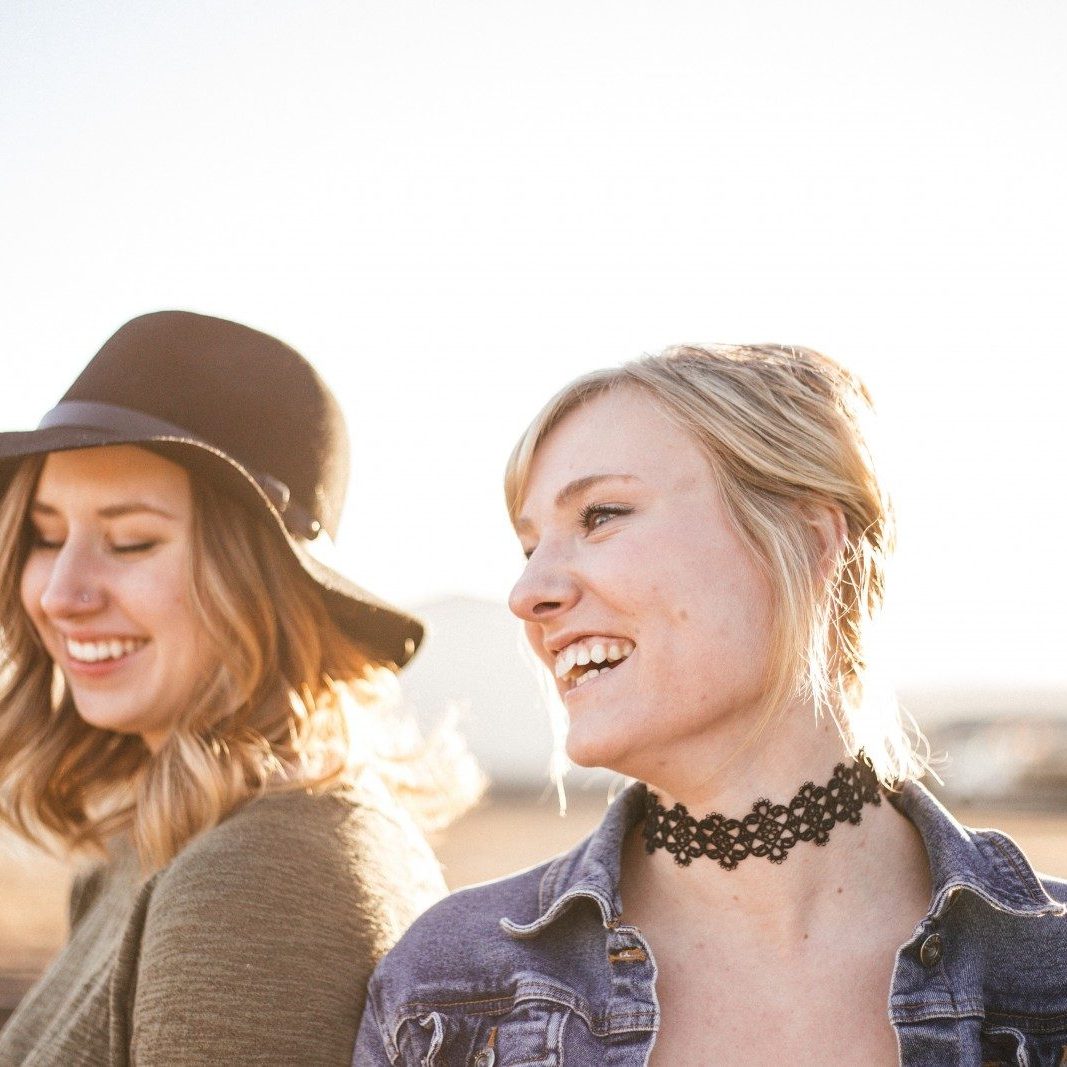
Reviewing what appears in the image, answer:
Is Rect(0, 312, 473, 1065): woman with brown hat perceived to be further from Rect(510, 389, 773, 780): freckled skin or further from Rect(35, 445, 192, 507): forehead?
Rect(510, 389, 773, 780): freckled skin

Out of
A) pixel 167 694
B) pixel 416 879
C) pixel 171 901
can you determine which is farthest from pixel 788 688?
pixel 167 694

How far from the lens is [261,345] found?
10.1 ft

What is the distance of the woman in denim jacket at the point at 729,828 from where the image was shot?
2.17 meters

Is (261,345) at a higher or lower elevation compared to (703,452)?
higher

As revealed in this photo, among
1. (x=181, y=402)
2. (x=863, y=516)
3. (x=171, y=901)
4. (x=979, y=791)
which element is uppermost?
(x=181, y=402)

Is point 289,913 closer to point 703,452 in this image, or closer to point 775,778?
point 775,778

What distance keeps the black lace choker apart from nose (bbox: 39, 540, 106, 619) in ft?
4.75

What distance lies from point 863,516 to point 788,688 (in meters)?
0.42

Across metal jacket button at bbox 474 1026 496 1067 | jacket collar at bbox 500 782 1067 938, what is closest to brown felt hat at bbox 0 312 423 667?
jacket collar at bbox 500 782 1067 938

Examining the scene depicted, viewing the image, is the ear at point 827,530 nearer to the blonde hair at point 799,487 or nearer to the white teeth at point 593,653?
the blonde hair at point 799,487

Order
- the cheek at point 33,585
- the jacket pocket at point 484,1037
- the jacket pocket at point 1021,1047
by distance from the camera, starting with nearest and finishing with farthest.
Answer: the jacket pocket at point 1021,1047, the jacket pocket at point 484,1037, the cheek at point 33,585

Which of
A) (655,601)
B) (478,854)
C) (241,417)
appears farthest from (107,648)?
(478,854)

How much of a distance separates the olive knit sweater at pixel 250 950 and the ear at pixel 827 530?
1209 mm

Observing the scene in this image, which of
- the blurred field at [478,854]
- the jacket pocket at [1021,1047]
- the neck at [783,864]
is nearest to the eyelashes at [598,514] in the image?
the neck at [783,864]
